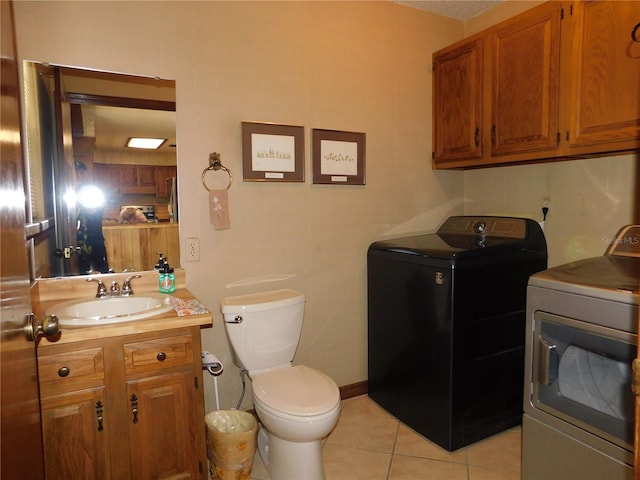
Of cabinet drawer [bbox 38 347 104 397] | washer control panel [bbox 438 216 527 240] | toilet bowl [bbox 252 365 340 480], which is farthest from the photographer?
washer control panel [bbox 438 216 527 240]

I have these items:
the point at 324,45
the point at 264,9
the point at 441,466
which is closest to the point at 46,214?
the point at 264,9

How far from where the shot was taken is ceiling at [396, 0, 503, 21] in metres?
2.65

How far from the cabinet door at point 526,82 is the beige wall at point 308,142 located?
37cm

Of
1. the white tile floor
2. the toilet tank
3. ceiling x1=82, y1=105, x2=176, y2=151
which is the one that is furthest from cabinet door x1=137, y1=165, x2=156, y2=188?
the white tile floor

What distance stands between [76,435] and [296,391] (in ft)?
2.86

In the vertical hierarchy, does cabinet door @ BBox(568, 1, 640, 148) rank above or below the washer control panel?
above

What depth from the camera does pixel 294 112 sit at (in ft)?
7.84

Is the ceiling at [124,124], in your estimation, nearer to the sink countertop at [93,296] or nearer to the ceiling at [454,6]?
the sink countertop at [93,296]

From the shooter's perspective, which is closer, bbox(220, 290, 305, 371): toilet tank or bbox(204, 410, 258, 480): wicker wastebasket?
bbox(204, 410, 258, 480): wicker wastebasket

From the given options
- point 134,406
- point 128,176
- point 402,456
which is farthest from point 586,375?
point 128,176

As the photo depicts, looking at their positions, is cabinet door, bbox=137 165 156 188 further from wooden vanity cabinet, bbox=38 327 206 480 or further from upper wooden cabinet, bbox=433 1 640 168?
upper wooden cabinet, bbox=433 1 640 168

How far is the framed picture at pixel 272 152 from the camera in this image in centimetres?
225

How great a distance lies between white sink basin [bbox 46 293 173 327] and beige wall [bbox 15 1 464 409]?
31 centimetres

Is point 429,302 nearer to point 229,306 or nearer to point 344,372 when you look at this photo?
point 344,372
